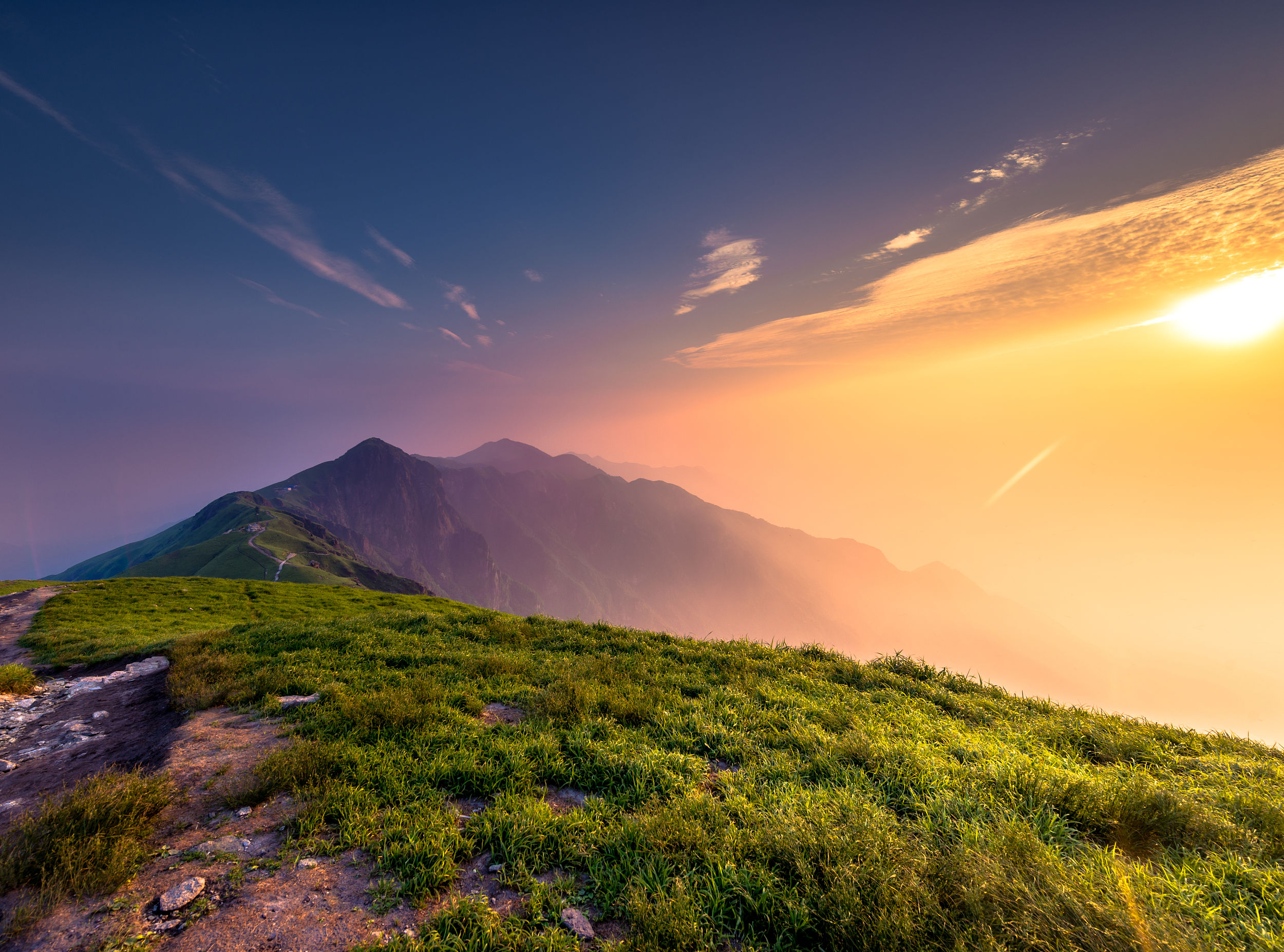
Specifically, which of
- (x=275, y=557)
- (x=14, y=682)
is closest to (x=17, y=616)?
(x=14, y=682)

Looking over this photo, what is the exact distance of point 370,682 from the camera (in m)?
9.72

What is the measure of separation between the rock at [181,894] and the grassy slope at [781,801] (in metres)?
0.96

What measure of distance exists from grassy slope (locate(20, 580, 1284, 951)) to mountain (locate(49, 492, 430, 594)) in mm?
69346

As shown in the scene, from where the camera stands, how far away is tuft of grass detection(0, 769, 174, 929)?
400cm

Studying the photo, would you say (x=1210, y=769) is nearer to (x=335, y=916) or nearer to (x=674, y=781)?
(x=674, y=781)

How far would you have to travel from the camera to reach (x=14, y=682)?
11500 mm

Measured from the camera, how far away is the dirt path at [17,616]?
712 inches

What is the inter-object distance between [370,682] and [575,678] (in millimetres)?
4619

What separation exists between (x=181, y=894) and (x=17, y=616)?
43.4 m

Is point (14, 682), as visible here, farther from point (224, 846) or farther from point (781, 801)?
point (781, 801)

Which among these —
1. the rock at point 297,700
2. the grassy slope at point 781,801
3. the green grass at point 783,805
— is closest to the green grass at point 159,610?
the rock at point 297,700

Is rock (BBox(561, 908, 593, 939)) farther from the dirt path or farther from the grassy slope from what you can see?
the dirt path

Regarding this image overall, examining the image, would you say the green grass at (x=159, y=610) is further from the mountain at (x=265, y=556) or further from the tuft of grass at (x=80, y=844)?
the mountain at (x=265, y=556)

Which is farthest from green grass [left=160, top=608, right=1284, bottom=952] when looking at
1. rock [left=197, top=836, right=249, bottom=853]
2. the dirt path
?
the dirt path
